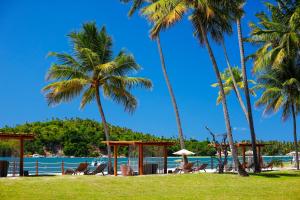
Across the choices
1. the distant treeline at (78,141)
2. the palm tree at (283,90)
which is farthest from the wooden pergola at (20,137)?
the distant treeline at (78,141)

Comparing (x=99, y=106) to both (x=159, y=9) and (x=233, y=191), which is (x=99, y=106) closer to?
(x=159, y=9)

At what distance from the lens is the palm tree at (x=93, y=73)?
28.0 metres

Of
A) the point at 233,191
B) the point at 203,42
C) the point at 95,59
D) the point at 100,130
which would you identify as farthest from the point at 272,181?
the point at 100,130

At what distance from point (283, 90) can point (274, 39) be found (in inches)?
172

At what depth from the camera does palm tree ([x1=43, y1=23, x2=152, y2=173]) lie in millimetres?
28000

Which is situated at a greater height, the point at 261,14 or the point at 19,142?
the point at 261,14

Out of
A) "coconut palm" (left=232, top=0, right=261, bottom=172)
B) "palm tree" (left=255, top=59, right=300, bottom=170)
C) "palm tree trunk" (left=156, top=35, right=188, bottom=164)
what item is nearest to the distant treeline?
"palm tree" (left=255, top=59, right=300, bottom=170)

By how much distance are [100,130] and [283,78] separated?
215 feet

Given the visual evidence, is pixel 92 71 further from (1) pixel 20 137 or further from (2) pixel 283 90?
(2) pixel 283 90

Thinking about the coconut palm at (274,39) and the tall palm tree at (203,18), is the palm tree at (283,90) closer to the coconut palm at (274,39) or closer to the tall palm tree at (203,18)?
the coconut palm at (274,39)

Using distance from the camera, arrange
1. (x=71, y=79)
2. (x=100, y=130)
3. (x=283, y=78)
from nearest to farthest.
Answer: (x=71, y=79)
(x=283, y=78)
(x=100, y=130)

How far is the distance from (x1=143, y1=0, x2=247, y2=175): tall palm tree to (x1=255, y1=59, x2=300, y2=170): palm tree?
Answer: 28.9 feet

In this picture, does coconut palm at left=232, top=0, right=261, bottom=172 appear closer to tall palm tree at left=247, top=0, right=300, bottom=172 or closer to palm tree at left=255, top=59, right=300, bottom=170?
tall palm tree at left=247, top=0, right=300, bottom=172

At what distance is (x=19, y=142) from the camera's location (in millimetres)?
23516
